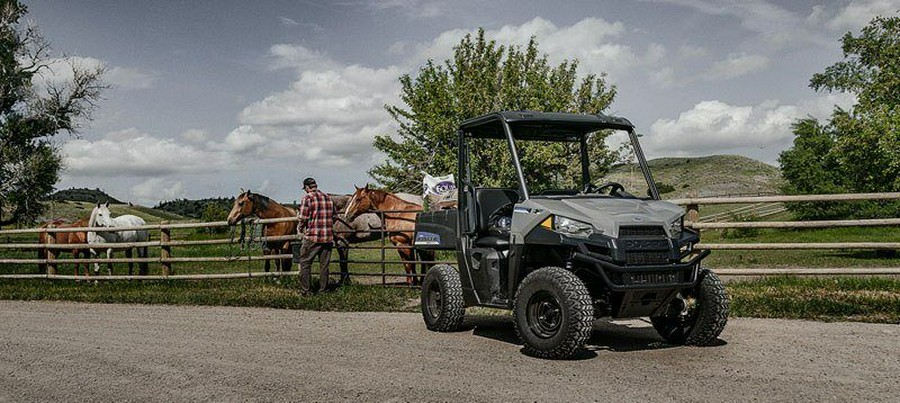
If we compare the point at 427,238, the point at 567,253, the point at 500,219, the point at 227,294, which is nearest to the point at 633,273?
the point at 567,253

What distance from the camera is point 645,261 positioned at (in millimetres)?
7035

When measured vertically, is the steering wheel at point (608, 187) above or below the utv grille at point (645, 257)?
above

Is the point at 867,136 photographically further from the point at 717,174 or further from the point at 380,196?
the point at 717,174

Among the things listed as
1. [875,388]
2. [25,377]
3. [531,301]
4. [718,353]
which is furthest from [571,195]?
[25,377]

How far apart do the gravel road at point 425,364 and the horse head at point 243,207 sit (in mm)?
6827

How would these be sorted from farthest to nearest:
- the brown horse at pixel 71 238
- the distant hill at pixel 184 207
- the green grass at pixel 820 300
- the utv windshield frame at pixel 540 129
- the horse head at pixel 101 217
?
the distant hill at pixel 184 207
the brown horse at pixel 71 238
the horse head at pixel 101 217
the green grass at pixel 820 300
the utv windshield frame at pixel 540 129

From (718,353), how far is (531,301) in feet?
6.30

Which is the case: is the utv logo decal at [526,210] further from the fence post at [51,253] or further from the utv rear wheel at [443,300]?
the fence post at [51,253]

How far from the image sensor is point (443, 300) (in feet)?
29.8

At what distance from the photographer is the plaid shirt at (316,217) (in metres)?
13.9

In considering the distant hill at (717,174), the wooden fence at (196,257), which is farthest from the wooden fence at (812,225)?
the distant hill at (717,174)

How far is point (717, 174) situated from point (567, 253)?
154 metres

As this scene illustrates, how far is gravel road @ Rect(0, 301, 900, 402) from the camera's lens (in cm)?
591

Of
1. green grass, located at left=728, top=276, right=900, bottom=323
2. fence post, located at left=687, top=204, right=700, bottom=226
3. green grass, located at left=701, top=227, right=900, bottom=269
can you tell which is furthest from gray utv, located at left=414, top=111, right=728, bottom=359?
green grass, located at left=701, top=227, right=900, bottom=269
